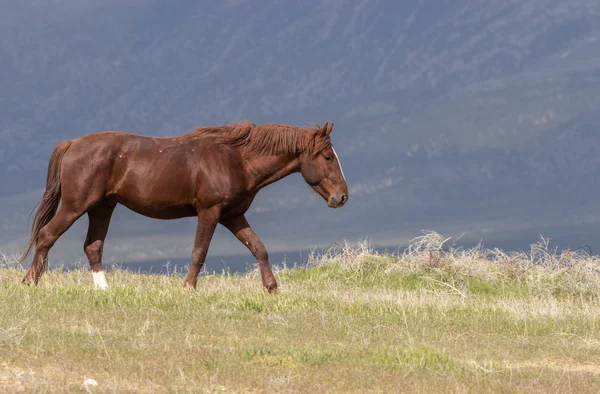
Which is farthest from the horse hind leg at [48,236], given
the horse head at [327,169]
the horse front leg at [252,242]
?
the horse head at [327,169]

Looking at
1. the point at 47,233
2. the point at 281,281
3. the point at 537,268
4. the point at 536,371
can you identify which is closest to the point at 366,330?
the point at 536,371

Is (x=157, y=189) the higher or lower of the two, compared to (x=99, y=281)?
higher

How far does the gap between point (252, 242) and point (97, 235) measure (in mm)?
3017

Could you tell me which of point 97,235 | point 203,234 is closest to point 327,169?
point 203,234

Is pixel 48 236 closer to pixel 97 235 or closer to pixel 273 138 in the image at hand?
pixel 97 235

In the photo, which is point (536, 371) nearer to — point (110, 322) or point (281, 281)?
point (110, 322)

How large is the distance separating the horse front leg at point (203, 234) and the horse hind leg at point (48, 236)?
7.36 feet

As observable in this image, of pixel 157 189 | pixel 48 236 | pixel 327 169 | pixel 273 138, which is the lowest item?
pixel 48 236

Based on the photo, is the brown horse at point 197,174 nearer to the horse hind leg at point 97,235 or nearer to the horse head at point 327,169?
the horse head at point 327,169

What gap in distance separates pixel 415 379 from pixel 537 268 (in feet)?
43.9

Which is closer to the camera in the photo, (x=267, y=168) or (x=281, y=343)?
(x=281, y=343)

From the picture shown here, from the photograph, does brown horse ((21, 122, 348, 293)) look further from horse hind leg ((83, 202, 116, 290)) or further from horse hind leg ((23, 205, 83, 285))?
horse hind leg ((83, 202, 116, 290))

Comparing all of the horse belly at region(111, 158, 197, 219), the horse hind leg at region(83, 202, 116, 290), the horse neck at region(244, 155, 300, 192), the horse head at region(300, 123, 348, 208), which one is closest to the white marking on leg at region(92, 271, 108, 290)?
the horse hind leg at region(83, 202, 116, 290)

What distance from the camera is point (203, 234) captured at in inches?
543
